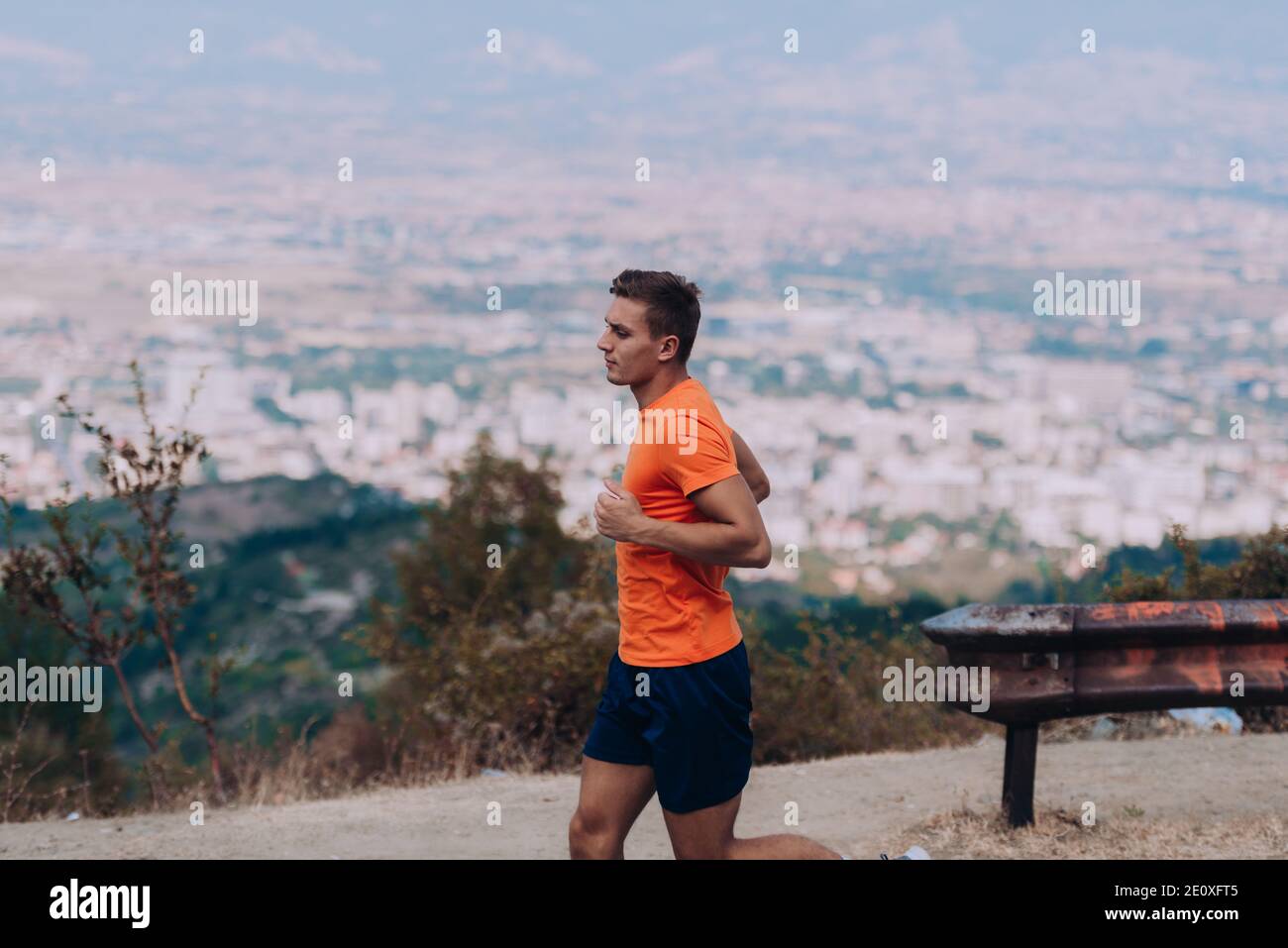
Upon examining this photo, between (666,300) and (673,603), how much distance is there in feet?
2.93

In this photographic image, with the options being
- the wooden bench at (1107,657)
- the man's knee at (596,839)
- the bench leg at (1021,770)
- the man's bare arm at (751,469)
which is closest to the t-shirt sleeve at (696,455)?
the man's bare arm at (751,469)

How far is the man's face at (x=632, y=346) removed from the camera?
153 inches

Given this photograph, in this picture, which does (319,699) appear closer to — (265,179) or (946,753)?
(946,753)

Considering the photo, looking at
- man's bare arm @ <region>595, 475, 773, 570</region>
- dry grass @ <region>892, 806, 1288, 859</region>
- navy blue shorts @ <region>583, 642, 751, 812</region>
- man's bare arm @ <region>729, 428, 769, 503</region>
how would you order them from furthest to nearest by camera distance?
dry grass @ <region>892, 806, 1288, 859</region>
man's bare arm @ <region>729, 428, 769, 503</region>
navy blue shorts @ <region>583, 642, 751, 812</region>
man's bare arm @ <region>595, 475, 773, 570</region>

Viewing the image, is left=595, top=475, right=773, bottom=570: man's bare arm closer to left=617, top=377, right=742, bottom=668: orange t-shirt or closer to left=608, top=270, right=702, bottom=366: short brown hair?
left=617, top=377, right=742, bottom=668: orange t-shirt

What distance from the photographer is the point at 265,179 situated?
3762 inches

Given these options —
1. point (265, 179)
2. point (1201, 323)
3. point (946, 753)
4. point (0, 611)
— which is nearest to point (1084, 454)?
point (1201, 323)

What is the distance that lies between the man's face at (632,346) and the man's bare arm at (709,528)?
0.41m

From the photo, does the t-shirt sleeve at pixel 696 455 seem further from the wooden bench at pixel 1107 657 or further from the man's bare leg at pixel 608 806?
the wooden bench at pixel 1107 657

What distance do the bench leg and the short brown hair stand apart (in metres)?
2.65

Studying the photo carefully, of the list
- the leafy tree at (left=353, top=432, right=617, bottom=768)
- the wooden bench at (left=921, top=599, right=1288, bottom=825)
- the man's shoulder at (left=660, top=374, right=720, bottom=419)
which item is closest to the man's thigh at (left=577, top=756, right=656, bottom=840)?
the man's shoulder at (left=660, top=374, right=720, bottom=419)

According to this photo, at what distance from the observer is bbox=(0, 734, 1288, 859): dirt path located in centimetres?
569

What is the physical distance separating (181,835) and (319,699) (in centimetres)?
2493

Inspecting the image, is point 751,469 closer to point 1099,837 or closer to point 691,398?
point 691,398
